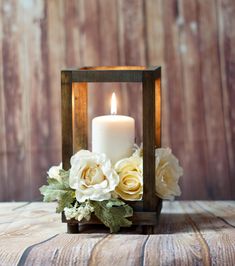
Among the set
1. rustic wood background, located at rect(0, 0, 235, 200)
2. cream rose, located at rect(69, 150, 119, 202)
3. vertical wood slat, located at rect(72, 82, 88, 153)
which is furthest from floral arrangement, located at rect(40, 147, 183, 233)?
rustic wood background, located at rect(0, 0, 235, 200)

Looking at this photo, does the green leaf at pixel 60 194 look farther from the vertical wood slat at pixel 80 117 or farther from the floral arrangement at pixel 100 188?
the vertical wood slat at pixel 80 117

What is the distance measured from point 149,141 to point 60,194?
202 mm

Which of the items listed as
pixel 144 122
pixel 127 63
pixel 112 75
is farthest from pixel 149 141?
pixel 127 63

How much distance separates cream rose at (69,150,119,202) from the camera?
1021 mm

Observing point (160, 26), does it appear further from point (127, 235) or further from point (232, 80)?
point (127, 235)

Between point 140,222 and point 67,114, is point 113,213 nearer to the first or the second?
point 140,222

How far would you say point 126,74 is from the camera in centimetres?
105

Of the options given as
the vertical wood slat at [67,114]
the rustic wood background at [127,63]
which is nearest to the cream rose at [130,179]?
the vertical wood slat at [67,114]

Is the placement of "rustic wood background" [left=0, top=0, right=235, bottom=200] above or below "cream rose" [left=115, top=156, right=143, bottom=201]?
above

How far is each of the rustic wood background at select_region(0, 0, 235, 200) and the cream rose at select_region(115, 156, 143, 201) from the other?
566 millimetres

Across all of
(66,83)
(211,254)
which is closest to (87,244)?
(211,254)

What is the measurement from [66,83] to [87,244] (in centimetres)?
32

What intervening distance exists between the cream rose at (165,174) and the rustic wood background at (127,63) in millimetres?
492

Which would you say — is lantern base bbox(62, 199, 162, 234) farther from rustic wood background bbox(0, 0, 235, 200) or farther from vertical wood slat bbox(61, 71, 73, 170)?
rustic wood background bbox(0, 0, 235, 200)
